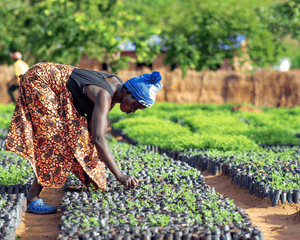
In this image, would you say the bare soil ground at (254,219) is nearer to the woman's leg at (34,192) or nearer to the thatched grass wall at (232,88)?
the woman's leg at (34,192)

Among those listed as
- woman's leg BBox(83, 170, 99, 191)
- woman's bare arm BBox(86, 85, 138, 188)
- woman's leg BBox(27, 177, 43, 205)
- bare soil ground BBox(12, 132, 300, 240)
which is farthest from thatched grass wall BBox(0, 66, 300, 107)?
woman's bare arm BBox(86, 85, 138, 188)

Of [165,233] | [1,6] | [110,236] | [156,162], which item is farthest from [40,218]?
[1,6]

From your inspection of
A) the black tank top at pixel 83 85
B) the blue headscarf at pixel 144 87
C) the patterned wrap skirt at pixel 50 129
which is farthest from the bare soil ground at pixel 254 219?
the blue headscarf at pixel 144 87

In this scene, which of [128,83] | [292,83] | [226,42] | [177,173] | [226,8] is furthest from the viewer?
[226,8]

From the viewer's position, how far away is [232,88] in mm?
18484

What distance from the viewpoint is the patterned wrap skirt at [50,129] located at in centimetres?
353

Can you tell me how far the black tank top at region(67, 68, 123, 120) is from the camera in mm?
3471

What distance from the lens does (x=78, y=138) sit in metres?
3.61

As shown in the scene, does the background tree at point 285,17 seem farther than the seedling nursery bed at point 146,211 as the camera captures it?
Yes

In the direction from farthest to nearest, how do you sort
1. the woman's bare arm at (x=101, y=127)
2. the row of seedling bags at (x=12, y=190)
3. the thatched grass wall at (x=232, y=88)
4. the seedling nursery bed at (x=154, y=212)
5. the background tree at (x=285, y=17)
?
1. the thatched grass wall at (x=232, y=88)
2. the background tree at (x=285, y=17)
3. the woman's bare arm at (x=101, y=127)
4. the row of seedling bags at (x=12, y=190)
5. the seedling nursery bed at (x=154, y=212)

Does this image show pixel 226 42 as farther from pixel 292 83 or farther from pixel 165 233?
pixel 165 233

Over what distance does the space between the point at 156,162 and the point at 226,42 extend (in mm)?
15411

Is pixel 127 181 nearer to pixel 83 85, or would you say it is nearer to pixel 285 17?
pixel 83 85

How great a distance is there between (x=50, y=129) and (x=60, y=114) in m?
0.19
